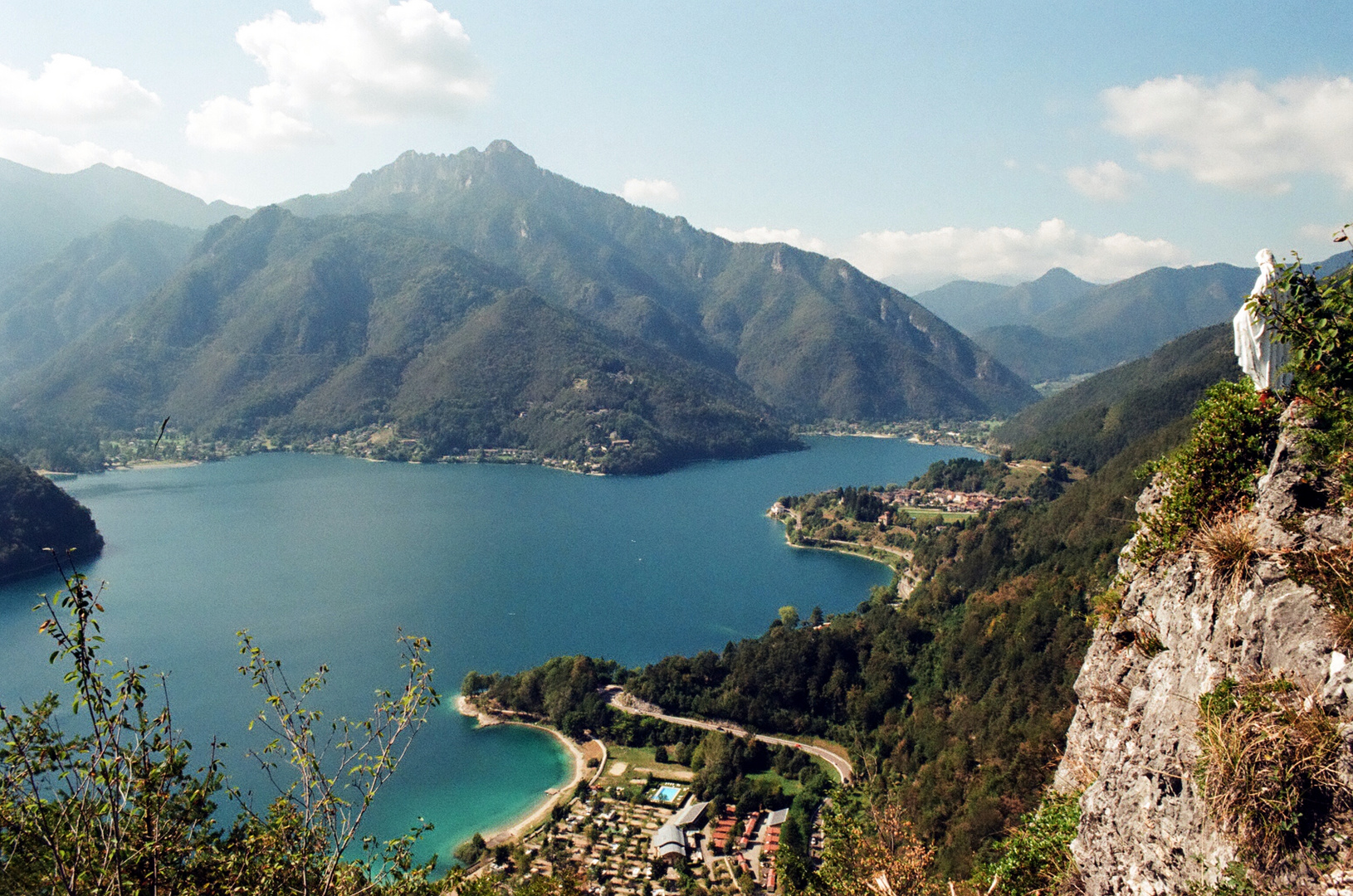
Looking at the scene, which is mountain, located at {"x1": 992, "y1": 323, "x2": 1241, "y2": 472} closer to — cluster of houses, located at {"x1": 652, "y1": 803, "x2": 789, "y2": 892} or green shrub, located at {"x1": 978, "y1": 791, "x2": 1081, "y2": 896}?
cluster of houses, located at {"x1": 652, "y1": 803, "x2": 789, "y2": 892}

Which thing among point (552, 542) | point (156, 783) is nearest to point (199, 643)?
point (552, 542)

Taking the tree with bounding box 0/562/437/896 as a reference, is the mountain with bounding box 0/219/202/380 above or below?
above

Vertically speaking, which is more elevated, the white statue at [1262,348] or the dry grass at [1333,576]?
the white statue at [1262,348]

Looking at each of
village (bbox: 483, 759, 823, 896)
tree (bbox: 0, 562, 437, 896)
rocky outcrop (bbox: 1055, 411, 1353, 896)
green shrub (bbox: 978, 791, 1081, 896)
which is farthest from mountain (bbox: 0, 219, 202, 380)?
rocky outcrop (bbox: 1055, 411, 1353, 896)

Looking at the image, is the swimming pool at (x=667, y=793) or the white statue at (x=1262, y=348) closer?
the white statue at (x=1262, y=348)

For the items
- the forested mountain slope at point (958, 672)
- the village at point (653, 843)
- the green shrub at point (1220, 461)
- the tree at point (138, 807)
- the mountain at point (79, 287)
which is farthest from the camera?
the mountain at point (79, 287)

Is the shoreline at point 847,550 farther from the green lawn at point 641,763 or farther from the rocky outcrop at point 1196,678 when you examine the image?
the rocky outcrop at point 1196,678

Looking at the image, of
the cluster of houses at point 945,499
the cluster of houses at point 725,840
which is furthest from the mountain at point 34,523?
the cluster of houses at point 945,499
